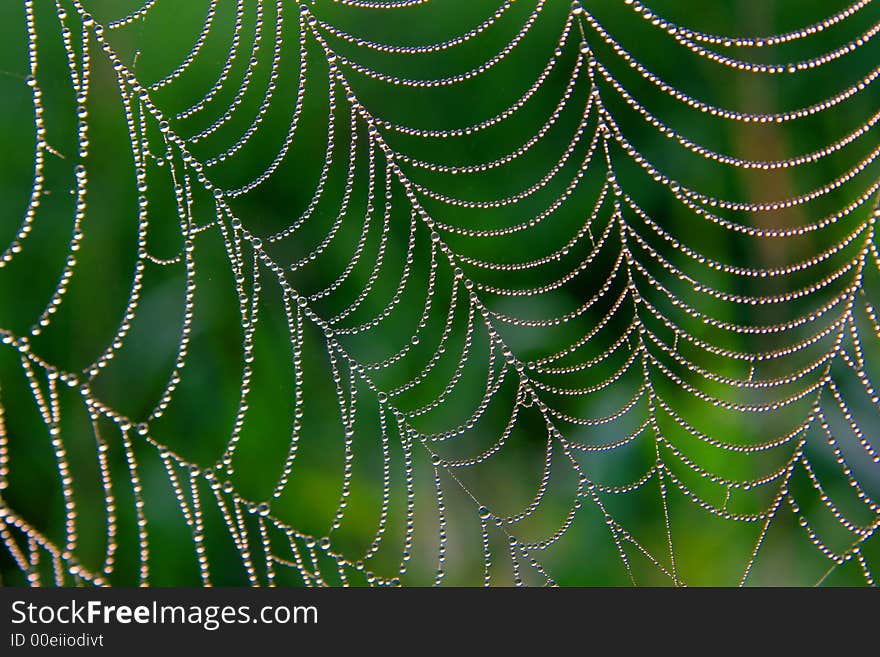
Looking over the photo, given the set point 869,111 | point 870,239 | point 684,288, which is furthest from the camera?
point 869,111

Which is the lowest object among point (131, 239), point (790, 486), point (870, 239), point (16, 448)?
point (790, 486)

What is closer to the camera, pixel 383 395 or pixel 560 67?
pixel 383 395

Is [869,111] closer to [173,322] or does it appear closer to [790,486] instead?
[790,486]

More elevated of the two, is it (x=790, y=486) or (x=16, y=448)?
(x=16, y=448)

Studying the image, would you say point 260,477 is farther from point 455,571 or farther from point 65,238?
point 65,238

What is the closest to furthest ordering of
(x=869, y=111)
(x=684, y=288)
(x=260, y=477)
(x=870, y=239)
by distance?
(x=870, y=239) < (x=260, y=477) < (x=684, y=288) < (x=869, y=111)

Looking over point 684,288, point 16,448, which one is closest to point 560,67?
point 684,288

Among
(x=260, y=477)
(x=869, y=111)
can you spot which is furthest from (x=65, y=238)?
(x=869, y=111)
